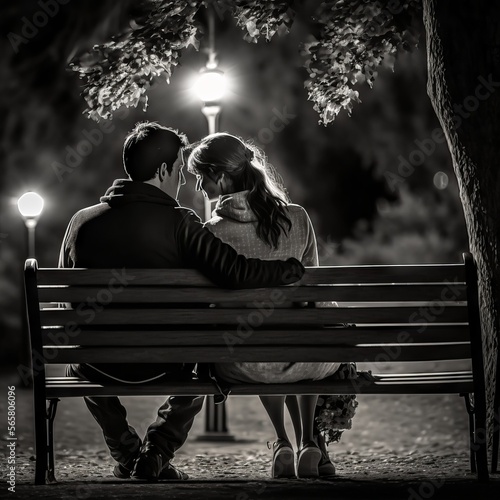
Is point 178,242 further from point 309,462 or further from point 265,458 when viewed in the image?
point 265,458

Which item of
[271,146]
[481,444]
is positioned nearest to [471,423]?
[481,444]

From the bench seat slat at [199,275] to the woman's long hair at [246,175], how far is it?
0.43 meters

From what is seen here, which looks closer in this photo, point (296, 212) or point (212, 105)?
point (296, 212)

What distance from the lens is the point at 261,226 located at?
5.29 m

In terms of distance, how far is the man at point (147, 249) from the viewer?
517 cm

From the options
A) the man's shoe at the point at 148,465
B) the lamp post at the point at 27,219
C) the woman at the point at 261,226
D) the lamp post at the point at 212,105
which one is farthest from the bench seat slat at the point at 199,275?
the lamp post at the point at 27,219

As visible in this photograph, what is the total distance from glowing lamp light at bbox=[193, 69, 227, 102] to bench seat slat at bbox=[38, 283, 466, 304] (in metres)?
5.23

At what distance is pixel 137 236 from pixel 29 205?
451 inches

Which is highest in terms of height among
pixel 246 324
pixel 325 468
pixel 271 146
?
pixel 271 146

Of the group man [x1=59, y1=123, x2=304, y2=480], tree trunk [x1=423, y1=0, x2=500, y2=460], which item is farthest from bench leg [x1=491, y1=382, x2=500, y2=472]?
man [x1=59, y1=123, x2=304, y2=480]

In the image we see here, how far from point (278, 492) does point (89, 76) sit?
3523 millimetres

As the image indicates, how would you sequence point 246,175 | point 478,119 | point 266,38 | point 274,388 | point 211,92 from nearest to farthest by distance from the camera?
point 274,388 < point 246,175 < point 478,119 < point 266,38 < point 211,92

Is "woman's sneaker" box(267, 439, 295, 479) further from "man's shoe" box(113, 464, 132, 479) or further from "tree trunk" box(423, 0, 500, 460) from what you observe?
"tree trunk" box(423, 0, 500, 460)

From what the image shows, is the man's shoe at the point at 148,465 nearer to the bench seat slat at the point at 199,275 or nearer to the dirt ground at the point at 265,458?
the dirt ground at the point at 265,458
